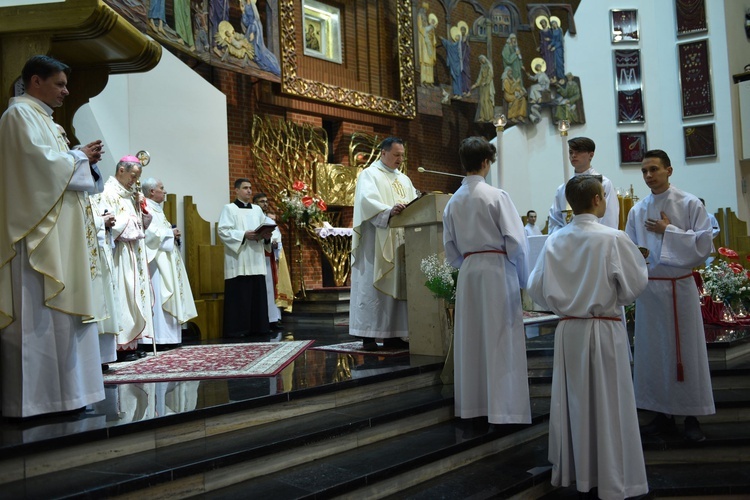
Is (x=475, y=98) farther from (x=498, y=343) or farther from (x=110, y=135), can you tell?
(x=498, y=343)

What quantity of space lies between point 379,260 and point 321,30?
7.51 meters

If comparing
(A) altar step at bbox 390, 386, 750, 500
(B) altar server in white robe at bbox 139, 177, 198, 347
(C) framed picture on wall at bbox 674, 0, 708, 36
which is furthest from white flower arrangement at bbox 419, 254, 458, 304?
(C) framed picture on wall at bbox 674, 0, 708, 36

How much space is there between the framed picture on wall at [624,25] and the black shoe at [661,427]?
Result: 12438mm

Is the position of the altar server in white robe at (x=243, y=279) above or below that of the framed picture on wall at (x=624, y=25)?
below

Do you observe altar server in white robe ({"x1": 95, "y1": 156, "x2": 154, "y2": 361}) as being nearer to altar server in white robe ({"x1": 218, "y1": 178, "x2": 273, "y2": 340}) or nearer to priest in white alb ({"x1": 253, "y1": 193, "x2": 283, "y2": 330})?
altar server in white robe ({"x1": 218, "y1": 178, "x2": 273, "y2": 340})

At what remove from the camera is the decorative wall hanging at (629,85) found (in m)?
15.0

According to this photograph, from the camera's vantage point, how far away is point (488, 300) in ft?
13.7

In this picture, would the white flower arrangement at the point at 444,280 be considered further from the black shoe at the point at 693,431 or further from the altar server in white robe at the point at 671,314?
the black shoe at the point at 693,431

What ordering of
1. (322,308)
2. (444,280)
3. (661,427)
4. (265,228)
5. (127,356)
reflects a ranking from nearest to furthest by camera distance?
(661,427) → (444,280) → (127,356) → (265,228) → (322,308)

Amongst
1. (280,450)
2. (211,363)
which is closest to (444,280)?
(280,450)

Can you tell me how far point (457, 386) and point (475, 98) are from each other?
10482mm

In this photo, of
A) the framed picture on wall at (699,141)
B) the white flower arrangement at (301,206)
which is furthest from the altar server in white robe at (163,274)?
the framed picture on wall at (699,141)

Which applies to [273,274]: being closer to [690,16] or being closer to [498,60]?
[498,60]

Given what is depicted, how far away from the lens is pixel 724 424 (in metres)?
4.84
